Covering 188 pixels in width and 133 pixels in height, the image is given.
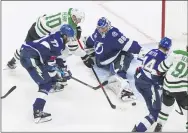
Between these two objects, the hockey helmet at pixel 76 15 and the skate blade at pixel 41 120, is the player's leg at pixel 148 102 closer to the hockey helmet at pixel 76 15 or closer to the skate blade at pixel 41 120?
A: the skate blade at pixel 41 120

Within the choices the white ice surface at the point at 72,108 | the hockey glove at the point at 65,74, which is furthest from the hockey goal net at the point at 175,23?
the hockey glove at the point at 65,74

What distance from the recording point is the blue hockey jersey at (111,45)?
3.60 meters

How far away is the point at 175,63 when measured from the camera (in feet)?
8.71

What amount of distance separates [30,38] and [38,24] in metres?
0.17

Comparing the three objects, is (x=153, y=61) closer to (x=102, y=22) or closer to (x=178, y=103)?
(x=178, y=103)

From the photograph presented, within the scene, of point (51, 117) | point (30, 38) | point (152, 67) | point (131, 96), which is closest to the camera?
point (152, 67)

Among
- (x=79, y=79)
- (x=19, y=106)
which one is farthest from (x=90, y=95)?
(x=19, y=106)

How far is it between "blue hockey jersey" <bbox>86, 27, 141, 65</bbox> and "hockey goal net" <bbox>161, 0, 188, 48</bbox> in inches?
30.3

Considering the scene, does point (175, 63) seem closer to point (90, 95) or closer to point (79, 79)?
point (90, 95)

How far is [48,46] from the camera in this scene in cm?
318

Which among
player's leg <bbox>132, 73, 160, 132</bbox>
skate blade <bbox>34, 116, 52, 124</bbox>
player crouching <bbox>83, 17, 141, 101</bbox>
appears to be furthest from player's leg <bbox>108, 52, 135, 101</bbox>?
skate blade <bbox>34, 116, 52, 124</bbox>

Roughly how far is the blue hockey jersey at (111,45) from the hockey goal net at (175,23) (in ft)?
2.52

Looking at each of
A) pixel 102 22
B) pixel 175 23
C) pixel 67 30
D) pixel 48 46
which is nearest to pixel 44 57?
pixel 48 46

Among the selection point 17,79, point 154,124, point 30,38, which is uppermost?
point 30,38
